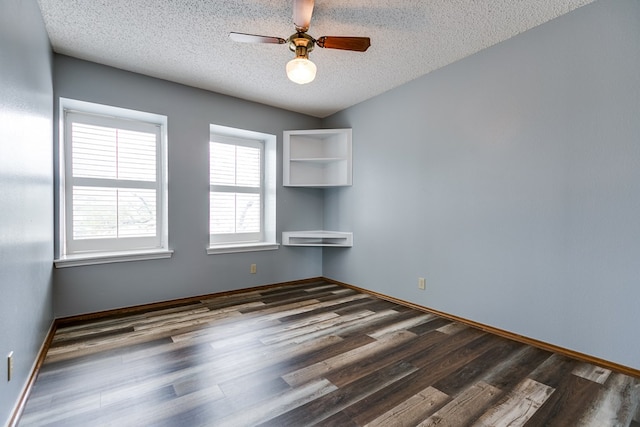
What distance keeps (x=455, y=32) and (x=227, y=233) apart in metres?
3.25

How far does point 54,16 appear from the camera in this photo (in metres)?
2.14

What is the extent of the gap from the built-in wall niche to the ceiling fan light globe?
75.8 inches

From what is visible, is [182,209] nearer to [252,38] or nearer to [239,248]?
[239,248]

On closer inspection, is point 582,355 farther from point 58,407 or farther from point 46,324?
point 46,324

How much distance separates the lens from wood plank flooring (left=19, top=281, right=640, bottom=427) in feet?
4.92

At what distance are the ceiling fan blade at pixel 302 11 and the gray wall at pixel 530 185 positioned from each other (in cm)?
165

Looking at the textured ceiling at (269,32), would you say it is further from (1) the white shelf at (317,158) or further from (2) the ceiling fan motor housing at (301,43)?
(1) the white shelf at (317,158)

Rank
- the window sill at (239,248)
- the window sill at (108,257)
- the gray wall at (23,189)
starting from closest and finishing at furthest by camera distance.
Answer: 1. the gray wall at (23,189)
2. the window sill at (108,257)
3. the window sill at (239,248)

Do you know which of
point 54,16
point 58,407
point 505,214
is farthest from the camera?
point 505,214

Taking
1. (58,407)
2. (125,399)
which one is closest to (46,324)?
(58,407)

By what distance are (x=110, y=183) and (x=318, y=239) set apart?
2513 mm

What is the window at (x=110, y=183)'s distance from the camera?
2.84 m

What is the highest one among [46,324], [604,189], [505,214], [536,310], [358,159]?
[358,159]


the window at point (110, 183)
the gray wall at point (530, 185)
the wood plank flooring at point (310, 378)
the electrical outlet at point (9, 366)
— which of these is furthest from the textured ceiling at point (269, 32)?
the wood plank flooring at point (310, 378)
